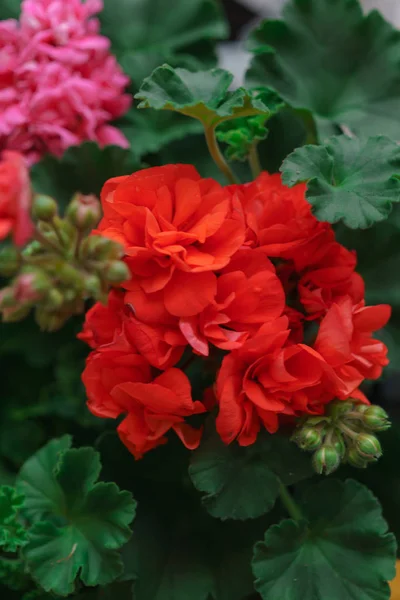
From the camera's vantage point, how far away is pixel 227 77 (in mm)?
697

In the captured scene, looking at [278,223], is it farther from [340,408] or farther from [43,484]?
[43,484]

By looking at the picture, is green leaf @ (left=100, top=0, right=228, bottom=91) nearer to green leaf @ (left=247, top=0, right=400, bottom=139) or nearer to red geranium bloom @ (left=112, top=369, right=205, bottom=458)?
green leaf @ (left=247, top=0, right=400, bottom=139)

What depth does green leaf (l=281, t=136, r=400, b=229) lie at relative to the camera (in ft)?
2.02

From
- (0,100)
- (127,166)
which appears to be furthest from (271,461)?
(0,100)

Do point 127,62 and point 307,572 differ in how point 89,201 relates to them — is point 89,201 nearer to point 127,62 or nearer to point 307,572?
point 307,572

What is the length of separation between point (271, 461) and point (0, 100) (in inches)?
25.2

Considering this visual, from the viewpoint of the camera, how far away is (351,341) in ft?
2.11

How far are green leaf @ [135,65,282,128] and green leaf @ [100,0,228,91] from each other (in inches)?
19.4

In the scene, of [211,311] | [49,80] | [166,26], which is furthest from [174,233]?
[166,26]

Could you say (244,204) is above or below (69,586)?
above

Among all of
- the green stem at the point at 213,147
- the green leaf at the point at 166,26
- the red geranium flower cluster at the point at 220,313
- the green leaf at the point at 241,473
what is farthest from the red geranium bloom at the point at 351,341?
the green leaf at the point at 166,26

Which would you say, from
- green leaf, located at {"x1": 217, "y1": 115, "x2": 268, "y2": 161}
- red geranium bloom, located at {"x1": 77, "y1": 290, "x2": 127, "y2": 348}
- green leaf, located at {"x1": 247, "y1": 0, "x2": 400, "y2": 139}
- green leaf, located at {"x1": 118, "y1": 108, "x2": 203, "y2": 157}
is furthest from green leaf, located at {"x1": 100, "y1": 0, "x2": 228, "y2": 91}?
red geranium bloom, located at {"x1": 77, "y1": 290, "x2": 127, "y2": 348}

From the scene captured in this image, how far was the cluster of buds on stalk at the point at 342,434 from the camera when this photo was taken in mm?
602

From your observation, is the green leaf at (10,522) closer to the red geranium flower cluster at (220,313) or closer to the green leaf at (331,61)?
the red geranium flower cluster at (220,313)
